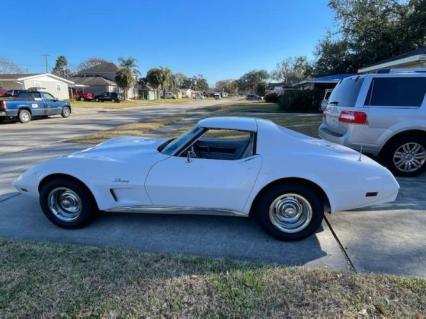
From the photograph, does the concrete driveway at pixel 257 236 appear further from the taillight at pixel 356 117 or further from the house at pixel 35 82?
the house at pixel 35 82

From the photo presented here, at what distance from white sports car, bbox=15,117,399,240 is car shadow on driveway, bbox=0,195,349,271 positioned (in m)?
0.18

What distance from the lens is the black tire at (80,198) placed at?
381 cm

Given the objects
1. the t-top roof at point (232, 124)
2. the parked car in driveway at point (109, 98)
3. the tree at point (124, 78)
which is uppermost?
the tree at point (124, 78)

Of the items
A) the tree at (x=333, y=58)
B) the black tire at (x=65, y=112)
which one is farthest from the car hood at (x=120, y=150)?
the tree at (x=333, y=58)

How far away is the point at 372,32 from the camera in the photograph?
33125 millimetres

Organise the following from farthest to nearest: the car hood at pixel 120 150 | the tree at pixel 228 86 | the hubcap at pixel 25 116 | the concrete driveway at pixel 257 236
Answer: the tree at pixel 228 86, the hubcap at pixel 25 116, the car hood at pixel 120 150, the concrete driveway at pixel 257 236

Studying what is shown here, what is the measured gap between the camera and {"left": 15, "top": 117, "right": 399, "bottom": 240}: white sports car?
3.57 metres

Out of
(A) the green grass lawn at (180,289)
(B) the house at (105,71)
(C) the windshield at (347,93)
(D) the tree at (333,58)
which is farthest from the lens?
(B) the house at (105,71)

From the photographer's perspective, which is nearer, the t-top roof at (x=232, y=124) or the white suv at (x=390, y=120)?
the t-top roof at (x=232, y=124)

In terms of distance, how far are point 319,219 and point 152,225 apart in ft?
6.45

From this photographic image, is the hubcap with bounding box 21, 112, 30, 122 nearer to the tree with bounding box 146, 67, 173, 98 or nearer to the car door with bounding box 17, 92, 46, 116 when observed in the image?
the car door with bounding box 17, 92, 46, 116

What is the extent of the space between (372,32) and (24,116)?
3214cm

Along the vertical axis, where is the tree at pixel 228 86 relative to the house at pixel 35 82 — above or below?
above

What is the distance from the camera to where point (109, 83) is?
208 feet
